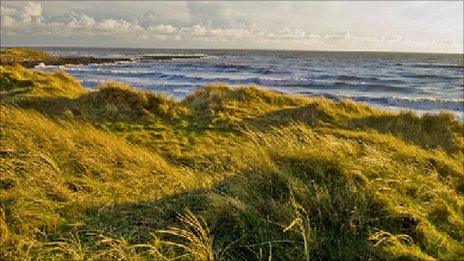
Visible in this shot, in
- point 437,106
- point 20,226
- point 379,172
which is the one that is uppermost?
point 379,172

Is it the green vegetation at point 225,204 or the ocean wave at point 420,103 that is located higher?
the green vegetation at point 225,204

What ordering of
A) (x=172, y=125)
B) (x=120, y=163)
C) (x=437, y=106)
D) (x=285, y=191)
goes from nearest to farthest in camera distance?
1. (x=285, y=191)
2. (x=120, y=163)
3. (x=172, y=125)
4. (x=437, y=106)

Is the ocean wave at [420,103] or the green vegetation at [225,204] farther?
the ocean wave at [420,103]

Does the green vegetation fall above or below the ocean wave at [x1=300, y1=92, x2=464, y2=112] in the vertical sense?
above

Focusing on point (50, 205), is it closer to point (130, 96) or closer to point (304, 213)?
point (304, 213)

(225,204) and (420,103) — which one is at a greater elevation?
(225,204)

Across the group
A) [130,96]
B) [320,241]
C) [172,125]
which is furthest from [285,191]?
[130,96]

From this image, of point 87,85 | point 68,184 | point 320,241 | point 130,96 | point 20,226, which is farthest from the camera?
point 87,85

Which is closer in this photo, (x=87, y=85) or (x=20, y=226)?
(x=20, y=226)

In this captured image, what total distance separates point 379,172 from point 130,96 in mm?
11014

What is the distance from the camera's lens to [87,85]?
37062 millimetres

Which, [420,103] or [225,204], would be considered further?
[420,103]

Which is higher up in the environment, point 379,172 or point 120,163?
point 379,172

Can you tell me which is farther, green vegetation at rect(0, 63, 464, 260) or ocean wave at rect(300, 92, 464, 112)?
ocean wave at rect(300, 92, 464, 112)
